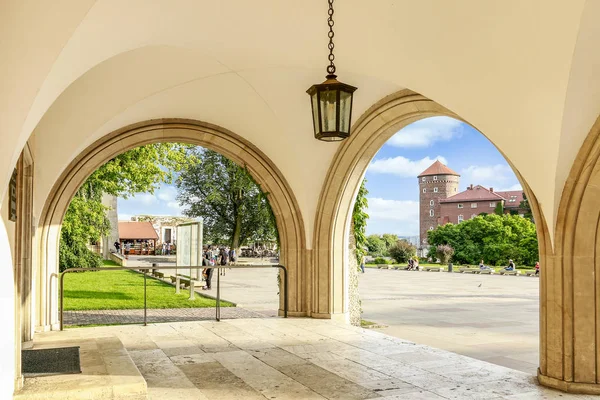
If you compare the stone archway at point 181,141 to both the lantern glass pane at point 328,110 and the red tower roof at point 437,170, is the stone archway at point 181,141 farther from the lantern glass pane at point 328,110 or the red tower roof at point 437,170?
the red tower roof at point 437,170

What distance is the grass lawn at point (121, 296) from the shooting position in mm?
12023

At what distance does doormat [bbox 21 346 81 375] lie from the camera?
4531 millimetres

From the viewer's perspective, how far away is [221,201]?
2914 centimetres

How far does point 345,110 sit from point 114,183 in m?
12.5

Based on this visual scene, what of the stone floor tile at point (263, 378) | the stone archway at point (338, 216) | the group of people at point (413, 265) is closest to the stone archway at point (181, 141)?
the stone archway at point (338, 216)

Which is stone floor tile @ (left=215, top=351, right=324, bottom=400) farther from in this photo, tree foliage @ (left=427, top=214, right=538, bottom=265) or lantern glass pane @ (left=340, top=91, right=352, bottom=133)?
tree foliage @ (left=427, top=214, right=538, bottom=265)

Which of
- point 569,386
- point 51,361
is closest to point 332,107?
point 569,386

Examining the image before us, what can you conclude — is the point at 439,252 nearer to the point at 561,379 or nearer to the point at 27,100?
the point at 561,379

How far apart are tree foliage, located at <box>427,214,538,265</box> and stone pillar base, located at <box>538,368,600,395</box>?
36828 millimetres

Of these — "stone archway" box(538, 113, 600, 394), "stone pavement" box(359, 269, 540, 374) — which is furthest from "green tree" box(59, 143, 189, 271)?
"stone archway" box(538, 113, 600, 394)

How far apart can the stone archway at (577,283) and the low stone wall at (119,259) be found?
81.9ft

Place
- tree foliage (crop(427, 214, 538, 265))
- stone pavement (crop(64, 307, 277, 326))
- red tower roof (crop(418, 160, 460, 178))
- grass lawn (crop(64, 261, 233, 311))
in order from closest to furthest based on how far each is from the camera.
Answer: stone pavement (crop(64, 307, 277, 326)) → grass lawn (crop(64, 261, 233, 311)) → tree foliage (crop(427, 214, 538, 265)) → red tower roof (crop(418, 160, 460, 178))

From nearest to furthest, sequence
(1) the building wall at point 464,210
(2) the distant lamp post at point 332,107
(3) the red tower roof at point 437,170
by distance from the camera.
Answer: (2) the distant lamp post at point 332,107 → (1) the building wall at point 464,210 → (3) the red tower roof at point 437,170

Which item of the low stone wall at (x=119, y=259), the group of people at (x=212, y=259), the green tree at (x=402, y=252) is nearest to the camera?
the group of people at (x=212, y=259)
